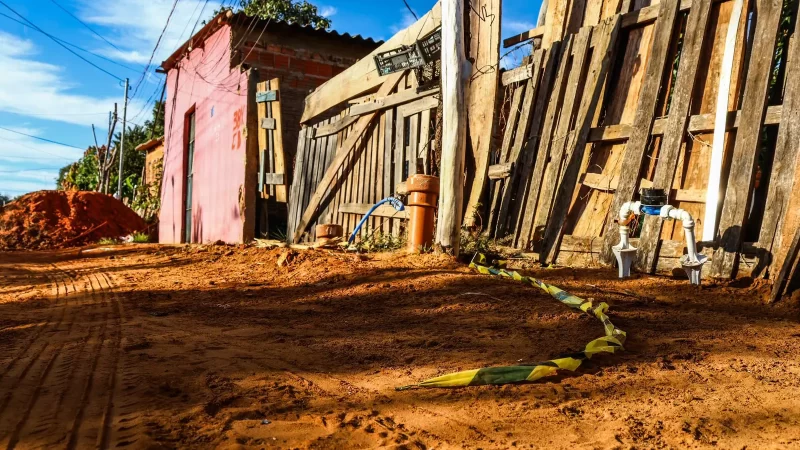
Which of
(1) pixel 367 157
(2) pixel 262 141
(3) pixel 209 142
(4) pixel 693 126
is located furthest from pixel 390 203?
(3) pixel 209 142

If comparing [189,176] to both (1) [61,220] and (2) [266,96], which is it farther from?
(2) [266,96]

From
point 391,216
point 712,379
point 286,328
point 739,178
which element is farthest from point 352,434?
point 391,216

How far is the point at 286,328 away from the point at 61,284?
3.98m

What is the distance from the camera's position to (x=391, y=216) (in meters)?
7.13

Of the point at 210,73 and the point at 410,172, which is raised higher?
the point at 210,73

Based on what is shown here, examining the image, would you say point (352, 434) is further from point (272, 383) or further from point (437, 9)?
point (437, 9)

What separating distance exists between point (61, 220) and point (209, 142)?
19.6 ft

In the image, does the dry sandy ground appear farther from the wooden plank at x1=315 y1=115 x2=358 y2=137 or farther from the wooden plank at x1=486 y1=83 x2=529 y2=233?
the wooden plank at x1=315 y1=115 x2=358 y2=137

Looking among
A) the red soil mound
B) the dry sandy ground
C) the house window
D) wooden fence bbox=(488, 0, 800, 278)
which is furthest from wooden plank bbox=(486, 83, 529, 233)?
the red soil mound

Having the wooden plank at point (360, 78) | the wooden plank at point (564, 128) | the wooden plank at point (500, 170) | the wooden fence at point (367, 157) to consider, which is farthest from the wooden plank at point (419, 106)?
the wooden plank at point (564, 128)

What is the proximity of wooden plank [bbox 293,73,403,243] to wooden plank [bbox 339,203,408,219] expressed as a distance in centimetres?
44

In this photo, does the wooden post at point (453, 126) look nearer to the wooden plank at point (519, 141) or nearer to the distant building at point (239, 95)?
the wooden plank at point (519, 141)

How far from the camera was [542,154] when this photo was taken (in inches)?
230

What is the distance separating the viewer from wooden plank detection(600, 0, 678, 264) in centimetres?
509
